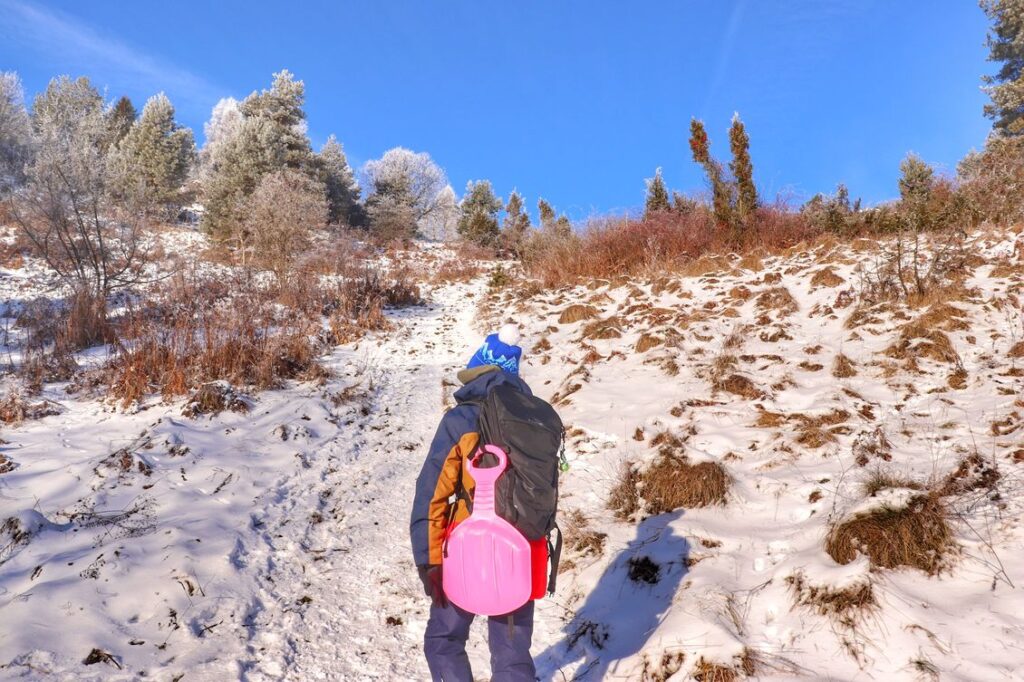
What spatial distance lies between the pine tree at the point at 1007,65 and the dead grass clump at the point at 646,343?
70.6 ft

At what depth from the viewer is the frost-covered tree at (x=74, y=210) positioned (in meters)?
9.08

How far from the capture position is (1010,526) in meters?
2.51

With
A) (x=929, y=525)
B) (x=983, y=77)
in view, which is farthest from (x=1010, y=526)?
(x=983, y=77)

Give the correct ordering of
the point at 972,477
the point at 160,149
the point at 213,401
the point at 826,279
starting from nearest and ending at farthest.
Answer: the point at 972,477 < the point at 213,401 < the point at 826,279 < the point at 160,149

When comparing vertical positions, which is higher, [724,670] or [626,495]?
[626,495]

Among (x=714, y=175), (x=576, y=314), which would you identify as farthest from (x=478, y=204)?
(x=576, y=314)

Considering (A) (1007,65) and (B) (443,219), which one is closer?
(A) (1007,65)

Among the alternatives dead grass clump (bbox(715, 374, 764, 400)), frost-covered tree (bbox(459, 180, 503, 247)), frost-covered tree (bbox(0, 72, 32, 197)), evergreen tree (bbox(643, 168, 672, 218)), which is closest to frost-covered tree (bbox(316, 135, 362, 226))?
frost-covered tree (bbox(459, 180, 503, 247))

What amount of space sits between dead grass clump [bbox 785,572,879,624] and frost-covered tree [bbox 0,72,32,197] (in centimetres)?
2235

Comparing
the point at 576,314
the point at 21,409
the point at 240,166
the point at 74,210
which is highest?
the point at 240,166

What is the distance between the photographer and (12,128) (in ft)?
69.9

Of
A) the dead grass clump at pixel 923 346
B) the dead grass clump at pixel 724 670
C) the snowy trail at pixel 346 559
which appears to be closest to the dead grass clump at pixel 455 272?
the snowy trail at pixel 346 559

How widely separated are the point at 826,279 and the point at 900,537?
6735 mm

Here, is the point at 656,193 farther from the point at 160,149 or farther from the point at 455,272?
the point at 160,149
